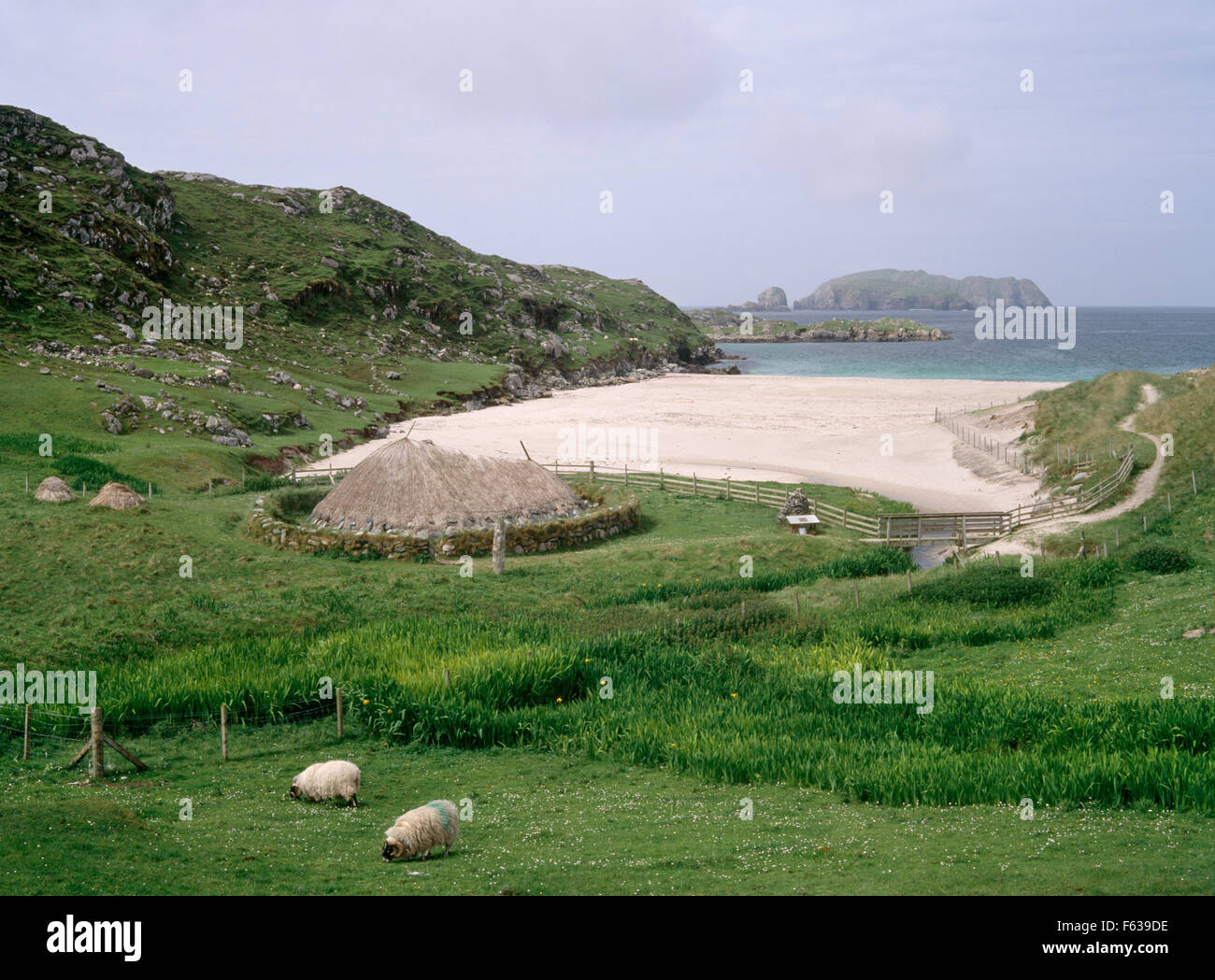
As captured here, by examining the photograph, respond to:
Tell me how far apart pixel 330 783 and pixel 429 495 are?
66.2 feet

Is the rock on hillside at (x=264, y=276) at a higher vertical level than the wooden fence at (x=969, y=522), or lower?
higher

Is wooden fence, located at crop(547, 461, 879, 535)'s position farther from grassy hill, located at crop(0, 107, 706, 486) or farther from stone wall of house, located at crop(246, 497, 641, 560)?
grassy hill, located at crop(0, 107, 706, 486)

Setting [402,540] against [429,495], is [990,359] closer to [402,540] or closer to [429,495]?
[429,495]

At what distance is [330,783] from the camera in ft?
45.4

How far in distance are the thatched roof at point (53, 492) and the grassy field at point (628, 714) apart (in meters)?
0.64

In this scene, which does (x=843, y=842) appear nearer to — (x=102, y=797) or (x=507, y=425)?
(x=102, y=797)

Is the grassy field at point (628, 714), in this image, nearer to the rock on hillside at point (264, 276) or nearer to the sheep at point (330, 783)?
the sheep at point (330, 783)

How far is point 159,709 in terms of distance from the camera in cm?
1766

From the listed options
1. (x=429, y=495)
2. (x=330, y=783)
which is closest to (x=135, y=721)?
(x=330, y=783)

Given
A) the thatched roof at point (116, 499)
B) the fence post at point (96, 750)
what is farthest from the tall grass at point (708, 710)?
the thatched roof at point (116, 499)

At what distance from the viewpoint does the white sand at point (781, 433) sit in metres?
52.3

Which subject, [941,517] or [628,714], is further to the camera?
[941,517]
